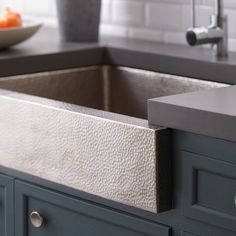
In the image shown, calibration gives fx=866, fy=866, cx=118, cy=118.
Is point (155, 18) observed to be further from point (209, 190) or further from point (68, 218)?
point (209, 190)

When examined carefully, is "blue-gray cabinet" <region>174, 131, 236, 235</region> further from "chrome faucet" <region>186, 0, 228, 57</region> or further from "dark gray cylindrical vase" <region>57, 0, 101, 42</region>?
"dark gray cylindrical vase" <region>57, 0, 101, 42</region>

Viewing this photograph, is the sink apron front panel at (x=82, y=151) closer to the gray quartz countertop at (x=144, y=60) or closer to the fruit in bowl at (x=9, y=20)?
the gray quartz countertop at (x=144, y=60)

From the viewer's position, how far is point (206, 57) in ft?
7.13

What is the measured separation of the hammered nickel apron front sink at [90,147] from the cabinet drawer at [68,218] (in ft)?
0.17

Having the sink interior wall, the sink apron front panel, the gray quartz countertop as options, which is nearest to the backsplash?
the gray quartz countertop

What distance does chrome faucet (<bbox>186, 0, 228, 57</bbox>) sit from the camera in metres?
2.16

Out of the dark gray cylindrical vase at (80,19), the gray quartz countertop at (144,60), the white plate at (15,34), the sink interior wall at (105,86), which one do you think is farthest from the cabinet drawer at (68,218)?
the dark gray cylindrical vase at (80,19)

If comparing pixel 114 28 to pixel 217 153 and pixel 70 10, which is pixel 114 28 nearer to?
pixel 70 10

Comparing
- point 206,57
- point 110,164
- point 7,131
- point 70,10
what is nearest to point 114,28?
point 70,10

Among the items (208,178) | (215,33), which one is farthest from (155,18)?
(208,178)

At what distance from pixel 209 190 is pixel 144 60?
31.0 inches

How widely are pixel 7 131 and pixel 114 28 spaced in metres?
0.85

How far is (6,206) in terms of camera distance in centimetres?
199

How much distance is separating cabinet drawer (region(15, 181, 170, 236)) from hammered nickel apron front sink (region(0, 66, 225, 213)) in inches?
2.0
